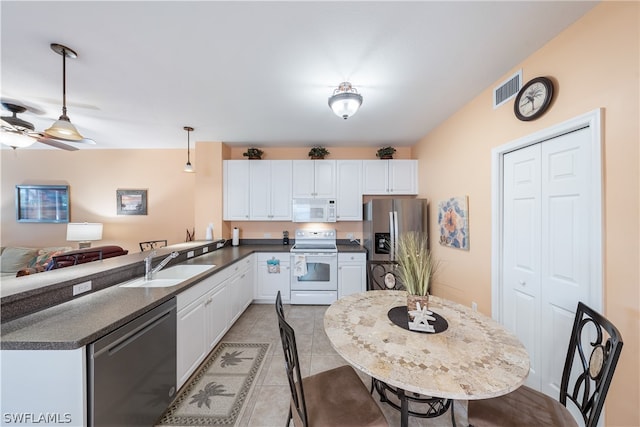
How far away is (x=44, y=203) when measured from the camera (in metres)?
4.06

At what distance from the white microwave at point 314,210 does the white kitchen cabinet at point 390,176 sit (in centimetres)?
67

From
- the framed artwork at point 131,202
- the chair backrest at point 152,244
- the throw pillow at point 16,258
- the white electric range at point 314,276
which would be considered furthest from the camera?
the framed artwork at point 131,202

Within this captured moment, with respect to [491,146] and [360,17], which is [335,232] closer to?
[491,146]

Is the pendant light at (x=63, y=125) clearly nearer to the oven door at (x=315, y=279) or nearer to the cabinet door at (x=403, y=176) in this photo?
the oven door at (x=315, y=279)

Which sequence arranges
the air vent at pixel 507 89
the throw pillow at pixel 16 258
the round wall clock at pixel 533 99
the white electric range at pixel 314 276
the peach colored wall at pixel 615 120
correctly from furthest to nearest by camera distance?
1. the throw pillow at pixel 16 258
2. the white electric range at pixel 314 276
3. the air vent at pixel 507 89
4. the round wall clock at pixel 533 99
5. the peach colored wall at pixel 615 120

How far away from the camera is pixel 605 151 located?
1.28 m

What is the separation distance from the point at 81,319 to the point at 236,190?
9.29 feet

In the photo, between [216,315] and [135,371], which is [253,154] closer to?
[216,315]

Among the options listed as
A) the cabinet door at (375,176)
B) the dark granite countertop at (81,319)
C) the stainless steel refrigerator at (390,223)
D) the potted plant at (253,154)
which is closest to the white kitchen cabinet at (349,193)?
the cabinet door at (375,176)

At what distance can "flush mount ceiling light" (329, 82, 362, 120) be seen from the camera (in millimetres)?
1878

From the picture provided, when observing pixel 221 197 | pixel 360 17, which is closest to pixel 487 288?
pixel 360 17

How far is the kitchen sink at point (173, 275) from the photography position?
6.84ft

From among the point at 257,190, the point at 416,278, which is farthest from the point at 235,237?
the point at 416,278

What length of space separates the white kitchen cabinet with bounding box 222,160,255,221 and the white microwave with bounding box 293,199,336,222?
885 millimetres
